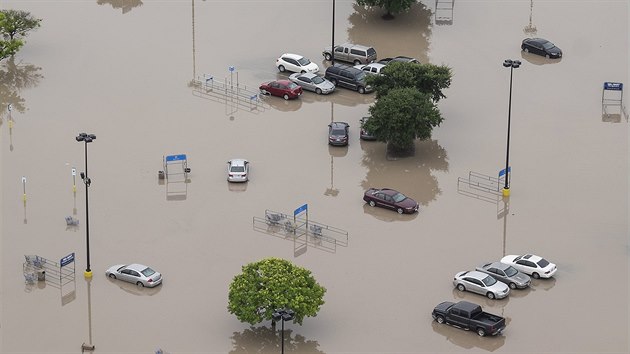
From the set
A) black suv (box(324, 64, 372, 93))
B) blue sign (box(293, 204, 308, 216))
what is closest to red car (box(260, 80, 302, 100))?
black suv (box(324, 64, 372, 93))

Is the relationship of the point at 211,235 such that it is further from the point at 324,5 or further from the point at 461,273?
the point at 324,5

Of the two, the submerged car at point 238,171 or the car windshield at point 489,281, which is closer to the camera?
the car windshield at point 489,281

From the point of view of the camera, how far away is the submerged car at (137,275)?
6769cm

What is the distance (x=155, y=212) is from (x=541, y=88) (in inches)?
1074

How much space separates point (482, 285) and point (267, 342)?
10150 millimetres

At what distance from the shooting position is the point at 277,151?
82062 mm

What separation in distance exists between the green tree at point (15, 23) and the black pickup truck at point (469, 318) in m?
41.9

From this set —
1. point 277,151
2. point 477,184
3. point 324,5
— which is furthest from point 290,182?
point 324,5

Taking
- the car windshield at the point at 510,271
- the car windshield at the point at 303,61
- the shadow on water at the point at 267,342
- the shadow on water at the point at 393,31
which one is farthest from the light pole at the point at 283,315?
the shadow on water at the point at 393,31

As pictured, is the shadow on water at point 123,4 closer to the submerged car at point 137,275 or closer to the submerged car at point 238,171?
the submerged car at point 238,171

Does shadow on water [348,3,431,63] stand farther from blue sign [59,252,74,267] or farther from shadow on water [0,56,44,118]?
blue sign [59,252,74,267]

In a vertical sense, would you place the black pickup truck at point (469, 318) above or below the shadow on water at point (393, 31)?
below

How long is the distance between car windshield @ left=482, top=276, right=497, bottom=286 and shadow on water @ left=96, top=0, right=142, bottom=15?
4561cm

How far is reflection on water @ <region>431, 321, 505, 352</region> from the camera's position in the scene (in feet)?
206
